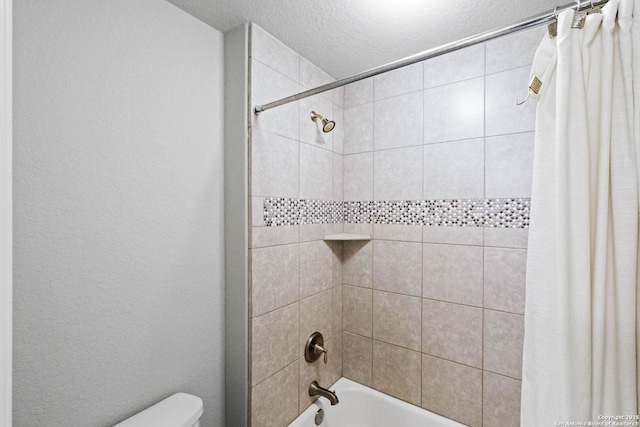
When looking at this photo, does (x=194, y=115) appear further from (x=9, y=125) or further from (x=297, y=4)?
(x=9, y=125)

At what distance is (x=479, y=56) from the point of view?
59.7 inches

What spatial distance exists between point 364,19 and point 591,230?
117 centimetres

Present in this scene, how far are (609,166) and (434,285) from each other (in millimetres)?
1048

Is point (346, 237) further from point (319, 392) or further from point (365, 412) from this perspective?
point (365, 412)

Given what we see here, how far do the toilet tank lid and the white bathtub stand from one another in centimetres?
68

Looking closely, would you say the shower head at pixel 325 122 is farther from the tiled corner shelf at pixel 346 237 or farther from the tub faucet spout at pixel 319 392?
the tub faucet spout at pixel 319 392

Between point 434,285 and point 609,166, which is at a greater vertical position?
point 609,166

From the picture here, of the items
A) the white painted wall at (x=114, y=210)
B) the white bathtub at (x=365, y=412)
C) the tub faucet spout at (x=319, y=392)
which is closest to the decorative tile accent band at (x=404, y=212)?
the white painted wall at (x=114, y=210)

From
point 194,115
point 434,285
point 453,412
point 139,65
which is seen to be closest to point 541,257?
point 434,285

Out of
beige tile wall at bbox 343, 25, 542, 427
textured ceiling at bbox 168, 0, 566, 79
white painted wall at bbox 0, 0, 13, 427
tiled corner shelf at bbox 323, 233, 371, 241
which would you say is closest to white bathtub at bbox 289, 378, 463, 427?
beige tile wall at bbox 343, 25, 542, 427

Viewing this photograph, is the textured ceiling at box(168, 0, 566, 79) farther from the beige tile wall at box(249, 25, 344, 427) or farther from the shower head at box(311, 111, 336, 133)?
the shower head at box(311, 111, 336, 133)

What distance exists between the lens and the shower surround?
1.42 m

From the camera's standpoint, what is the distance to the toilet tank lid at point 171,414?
3.38 feet

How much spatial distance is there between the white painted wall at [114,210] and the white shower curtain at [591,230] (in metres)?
1.25
